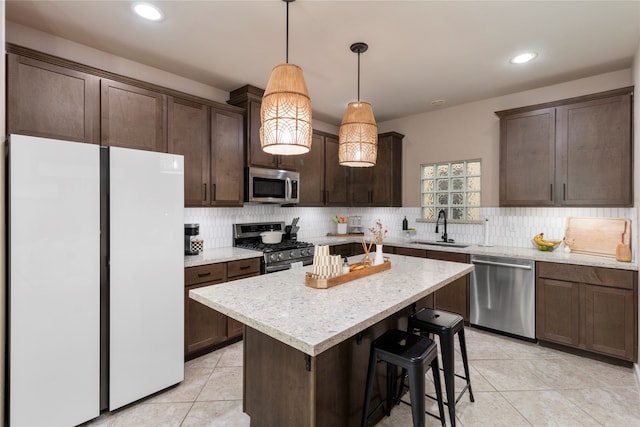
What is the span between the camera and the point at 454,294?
12.3 ft

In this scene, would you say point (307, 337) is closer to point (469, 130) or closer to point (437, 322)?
point (437, 322)

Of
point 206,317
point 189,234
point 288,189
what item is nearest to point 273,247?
point 288,189

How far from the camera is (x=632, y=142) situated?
2914 millimetres

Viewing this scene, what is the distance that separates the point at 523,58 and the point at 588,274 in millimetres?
2076

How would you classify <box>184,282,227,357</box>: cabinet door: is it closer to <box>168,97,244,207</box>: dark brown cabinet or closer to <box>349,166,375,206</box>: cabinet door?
<box>168,97,244,207</box>: dark brown cabinet

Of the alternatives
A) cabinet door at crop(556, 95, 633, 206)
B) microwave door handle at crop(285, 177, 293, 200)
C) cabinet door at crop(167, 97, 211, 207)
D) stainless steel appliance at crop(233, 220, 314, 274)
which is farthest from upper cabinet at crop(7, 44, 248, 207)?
cabinet door at crop(556, 95, 633, 206)

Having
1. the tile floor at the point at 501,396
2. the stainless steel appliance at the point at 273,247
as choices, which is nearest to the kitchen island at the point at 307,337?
the tile floor at the point at 501,396

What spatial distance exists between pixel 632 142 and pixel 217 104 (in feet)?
13.2

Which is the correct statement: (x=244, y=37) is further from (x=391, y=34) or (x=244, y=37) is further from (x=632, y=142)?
(x=632, y=142)

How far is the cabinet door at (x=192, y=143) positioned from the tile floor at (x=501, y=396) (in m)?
1.61

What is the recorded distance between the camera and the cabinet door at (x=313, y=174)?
4352 mm

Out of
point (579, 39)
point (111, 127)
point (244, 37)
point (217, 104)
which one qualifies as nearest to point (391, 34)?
point (244, 37)

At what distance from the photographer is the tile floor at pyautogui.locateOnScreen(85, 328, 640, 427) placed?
6.93 feet

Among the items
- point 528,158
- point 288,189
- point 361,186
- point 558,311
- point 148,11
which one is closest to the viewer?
point 148,11
